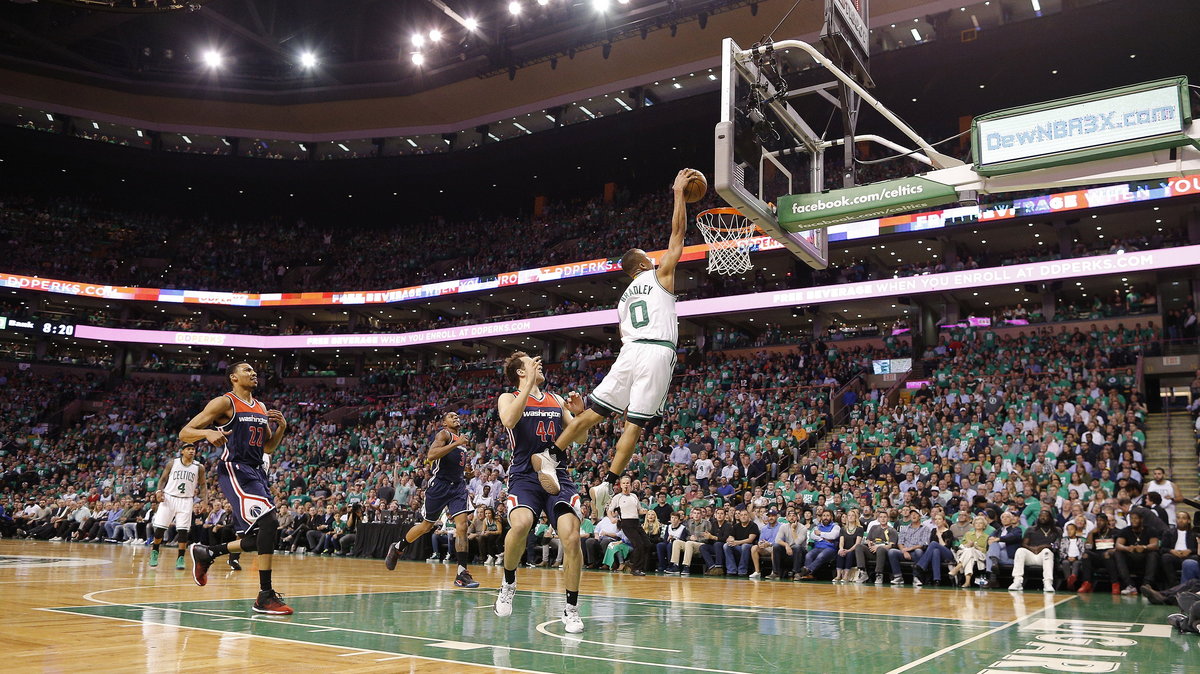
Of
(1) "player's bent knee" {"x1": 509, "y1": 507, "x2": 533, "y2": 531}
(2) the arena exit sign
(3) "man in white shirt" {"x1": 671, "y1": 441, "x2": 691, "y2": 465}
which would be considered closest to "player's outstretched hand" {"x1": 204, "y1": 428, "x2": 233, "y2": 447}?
(1) "player's bent knee" {"x1": 509, "y1": 507, "x2": 533, "y2": 531}

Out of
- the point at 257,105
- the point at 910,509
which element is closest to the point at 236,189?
the point at 257,105

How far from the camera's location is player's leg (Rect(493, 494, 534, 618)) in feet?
20.8

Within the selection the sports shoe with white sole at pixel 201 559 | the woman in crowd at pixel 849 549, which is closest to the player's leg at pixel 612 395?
the sports shoe with white sole at pixel 201 559

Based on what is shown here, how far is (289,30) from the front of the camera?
3309cm

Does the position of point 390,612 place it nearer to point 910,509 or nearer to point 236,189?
point 910,509

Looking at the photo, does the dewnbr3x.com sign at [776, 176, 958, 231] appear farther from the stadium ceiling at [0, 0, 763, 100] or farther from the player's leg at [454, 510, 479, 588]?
the stadium ceiling at [0, 0, 763, 100]

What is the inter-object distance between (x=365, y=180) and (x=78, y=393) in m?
15.9

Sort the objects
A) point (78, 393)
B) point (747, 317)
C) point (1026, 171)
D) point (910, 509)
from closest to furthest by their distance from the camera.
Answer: point (1026, 171)
point (910, 509)
point (747, 317)
point (78, 393)

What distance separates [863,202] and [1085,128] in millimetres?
2082

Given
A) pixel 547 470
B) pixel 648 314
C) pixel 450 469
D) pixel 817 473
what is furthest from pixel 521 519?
pixel 817 473

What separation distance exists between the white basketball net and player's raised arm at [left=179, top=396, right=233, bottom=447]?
6.11 metres

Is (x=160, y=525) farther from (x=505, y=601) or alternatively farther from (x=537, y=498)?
(x=537, y=498)

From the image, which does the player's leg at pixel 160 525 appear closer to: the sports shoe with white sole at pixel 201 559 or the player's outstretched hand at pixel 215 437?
the sports shoe with white sole at pixel 201 559

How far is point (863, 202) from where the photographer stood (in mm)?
8672
